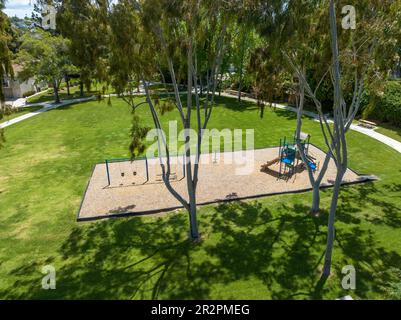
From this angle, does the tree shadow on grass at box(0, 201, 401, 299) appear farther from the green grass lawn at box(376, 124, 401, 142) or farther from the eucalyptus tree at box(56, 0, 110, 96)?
the green grass lawn at box(376, 124, 401, 142)

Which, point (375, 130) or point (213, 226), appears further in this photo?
point (375, 130)

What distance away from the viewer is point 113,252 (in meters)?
10.3

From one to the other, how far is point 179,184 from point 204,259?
18.0 feet

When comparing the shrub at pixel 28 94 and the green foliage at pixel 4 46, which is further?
the shrub at pixel 28 94

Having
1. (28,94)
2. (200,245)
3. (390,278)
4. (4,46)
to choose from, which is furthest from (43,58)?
(390,278)

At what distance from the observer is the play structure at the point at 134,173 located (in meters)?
15.1

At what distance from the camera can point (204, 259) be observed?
9820mm

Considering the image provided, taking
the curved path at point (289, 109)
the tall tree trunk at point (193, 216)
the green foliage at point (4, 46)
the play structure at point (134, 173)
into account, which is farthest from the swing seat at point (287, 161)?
the green foliage at point (4, 46)

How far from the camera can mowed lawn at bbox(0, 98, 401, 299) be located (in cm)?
870

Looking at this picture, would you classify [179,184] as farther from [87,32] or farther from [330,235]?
[87,32]

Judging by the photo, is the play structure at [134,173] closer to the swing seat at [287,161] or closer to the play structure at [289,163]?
the play structure at [289,163]
